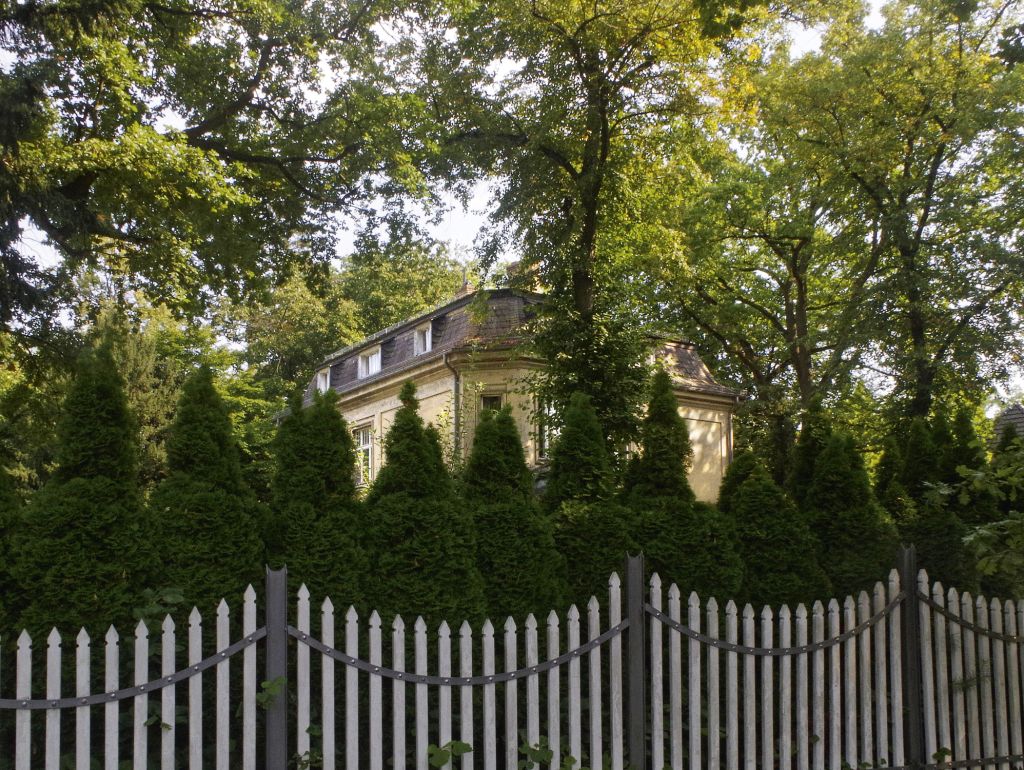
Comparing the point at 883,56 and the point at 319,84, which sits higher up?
the point at 883,56

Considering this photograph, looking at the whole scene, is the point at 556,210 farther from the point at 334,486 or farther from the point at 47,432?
the point at 334,486

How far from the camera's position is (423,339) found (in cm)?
3002

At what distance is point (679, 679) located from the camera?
531cm

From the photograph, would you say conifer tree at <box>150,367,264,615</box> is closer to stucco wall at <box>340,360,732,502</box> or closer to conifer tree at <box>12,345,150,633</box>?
conifer tree at <box>12,345,150,633</box>

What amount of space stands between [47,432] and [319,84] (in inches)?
317

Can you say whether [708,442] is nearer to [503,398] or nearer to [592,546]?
[503,398]

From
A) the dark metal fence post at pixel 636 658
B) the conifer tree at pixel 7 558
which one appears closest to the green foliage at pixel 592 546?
the dark metal fence post at pixel 636 658

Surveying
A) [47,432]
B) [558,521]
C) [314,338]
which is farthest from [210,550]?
[314,338]

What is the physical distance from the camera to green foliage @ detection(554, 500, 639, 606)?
21.3 ft

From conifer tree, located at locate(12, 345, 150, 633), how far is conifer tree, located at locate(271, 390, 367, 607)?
0.90 meters

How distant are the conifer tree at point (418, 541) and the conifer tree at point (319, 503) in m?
0.16

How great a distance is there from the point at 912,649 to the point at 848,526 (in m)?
1.58

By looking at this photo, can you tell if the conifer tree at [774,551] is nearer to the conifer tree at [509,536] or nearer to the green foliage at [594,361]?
the conifer tree at [509,536]

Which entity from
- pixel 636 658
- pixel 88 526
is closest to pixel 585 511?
pixel 636 658
